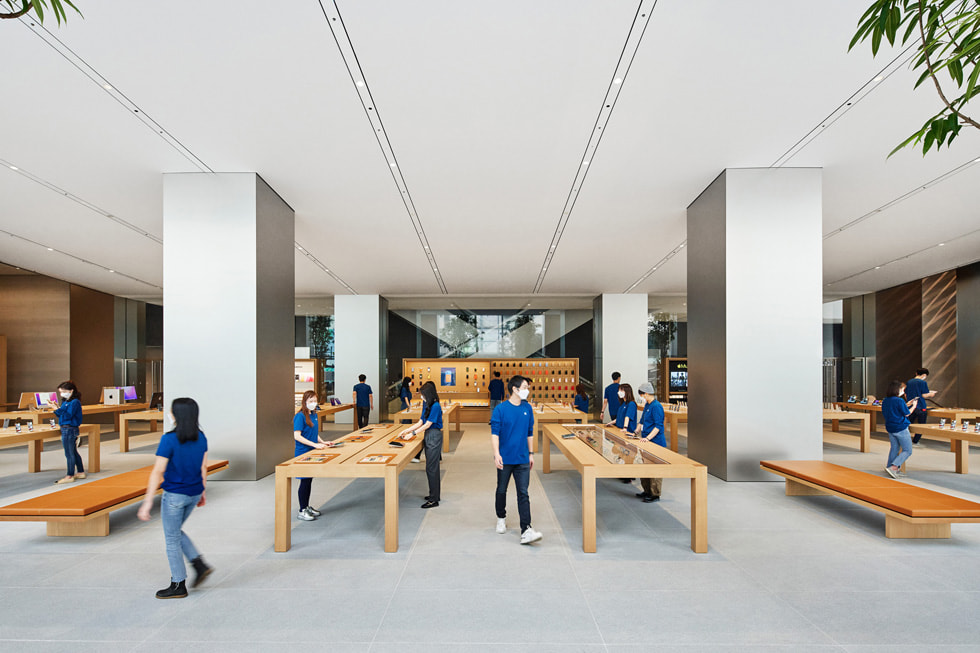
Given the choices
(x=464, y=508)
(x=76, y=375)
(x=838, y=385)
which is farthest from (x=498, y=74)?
(x=838, y=385)

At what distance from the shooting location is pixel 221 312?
290 inches

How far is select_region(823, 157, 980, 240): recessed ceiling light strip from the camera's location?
23.4 ft

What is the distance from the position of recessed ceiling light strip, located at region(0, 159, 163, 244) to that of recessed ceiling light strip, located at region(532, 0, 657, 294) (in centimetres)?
733

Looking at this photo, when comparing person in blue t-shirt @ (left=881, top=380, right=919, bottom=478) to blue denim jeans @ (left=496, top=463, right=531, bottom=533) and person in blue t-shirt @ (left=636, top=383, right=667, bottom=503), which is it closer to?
person in blue t-shirt @ (left=636, top=383, right=667, bottom=503)

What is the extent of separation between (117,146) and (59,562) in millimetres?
4620

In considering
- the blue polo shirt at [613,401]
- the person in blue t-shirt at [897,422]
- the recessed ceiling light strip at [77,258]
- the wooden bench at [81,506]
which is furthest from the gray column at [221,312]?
the person in blue t-shirt at [897,422]

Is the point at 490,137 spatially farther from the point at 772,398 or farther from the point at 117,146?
the point at 772,398

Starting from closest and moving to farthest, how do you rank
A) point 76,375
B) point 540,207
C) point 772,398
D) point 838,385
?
point 772,398, point 540,207, point 76,375, point 838,385

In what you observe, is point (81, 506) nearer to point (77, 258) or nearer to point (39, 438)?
point (39, 438)

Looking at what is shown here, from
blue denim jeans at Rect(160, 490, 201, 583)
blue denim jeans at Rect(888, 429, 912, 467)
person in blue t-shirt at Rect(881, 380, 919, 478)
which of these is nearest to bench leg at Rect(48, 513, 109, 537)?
blue denim jeans at Rect(160, 490, 201, 583)

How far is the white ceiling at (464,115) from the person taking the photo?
4414mm

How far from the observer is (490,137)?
6457mm

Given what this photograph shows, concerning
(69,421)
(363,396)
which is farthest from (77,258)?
(363,396)

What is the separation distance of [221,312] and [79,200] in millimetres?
3487
